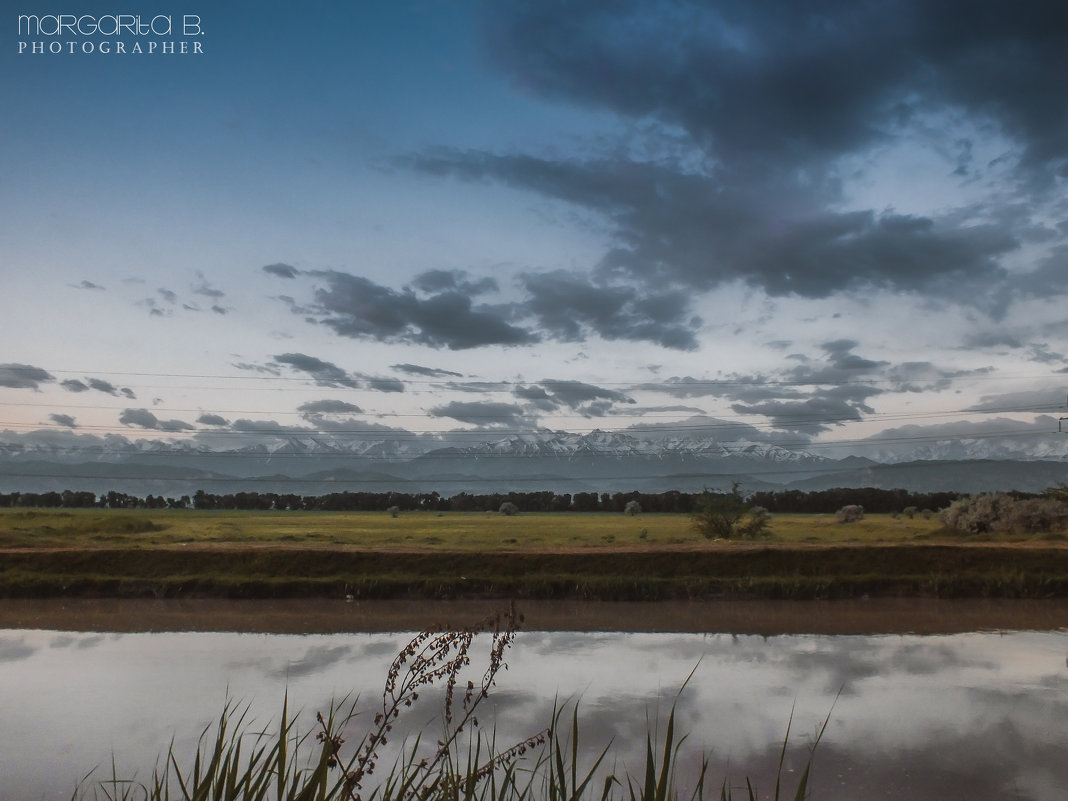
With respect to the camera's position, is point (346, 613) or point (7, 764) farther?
point (346, 613)

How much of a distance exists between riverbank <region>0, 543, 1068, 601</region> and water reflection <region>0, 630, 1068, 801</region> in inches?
271

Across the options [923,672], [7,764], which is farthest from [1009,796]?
[7,764]

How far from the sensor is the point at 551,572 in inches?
1109

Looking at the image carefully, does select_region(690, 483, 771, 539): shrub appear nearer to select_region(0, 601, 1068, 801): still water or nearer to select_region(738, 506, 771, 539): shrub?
select_region(738, 506, 771, 539): shrub

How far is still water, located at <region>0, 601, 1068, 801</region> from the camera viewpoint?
9562 millimetres

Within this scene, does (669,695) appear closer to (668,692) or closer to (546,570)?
(668,692)

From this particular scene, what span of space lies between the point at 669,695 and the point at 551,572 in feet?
51.0

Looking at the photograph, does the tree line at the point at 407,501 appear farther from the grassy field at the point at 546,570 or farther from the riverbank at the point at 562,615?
the riverbank at the point at 562,615

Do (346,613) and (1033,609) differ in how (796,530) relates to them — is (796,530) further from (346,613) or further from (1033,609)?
(346,613)

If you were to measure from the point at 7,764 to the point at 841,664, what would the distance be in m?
13.3

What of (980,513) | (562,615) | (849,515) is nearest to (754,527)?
(980,513)

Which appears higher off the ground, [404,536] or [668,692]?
[404,536]

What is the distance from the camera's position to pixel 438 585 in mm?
26047

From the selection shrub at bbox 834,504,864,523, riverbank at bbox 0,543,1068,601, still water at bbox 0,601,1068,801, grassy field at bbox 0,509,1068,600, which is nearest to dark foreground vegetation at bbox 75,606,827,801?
still water at bbox 0,601,1068,801
